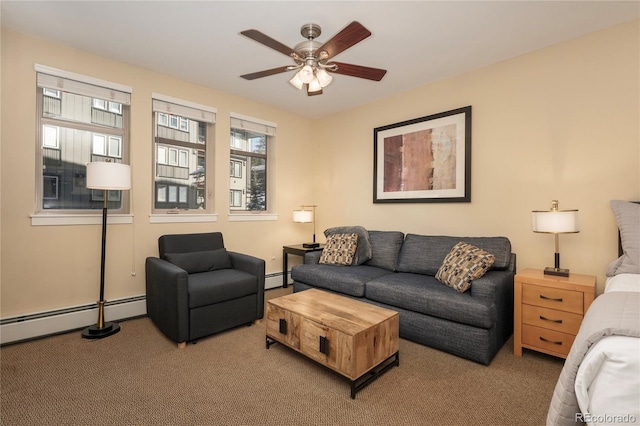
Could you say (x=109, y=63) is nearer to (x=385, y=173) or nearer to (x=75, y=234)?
(x=75, y=234)

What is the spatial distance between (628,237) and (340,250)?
2438mm

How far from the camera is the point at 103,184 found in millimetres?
2549

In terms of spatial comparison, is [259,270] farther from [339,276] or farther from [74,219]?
[74,219]

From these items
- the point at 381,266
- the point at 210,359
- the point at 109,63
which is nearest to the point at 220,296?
the point at 210,359

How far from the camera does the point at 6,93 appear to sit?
2.50 m

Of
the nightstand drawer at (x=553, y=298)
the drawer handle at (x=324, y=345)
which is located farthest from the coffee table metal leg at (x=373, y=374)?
the nightstand drawer at (x=553, y=298)

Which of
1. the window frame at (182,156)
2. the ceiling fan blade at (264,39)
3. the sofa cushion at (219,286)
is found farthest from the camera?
the window frame at (182,156)

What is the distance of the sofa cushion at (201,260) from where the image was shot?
3014mm

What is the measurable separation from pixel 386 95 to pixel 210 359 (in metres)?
3.58

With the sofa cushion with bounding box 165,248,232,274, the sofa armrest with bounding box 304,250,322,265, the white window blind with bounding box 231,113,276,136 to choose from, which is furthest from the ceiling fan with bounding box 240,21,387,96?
the sofa armrest with bounding box 304,250,322,265

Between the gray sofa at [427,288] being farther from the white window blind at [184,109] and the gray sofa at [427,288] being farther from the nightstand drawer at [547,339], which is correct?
the white window blind at [184,109]

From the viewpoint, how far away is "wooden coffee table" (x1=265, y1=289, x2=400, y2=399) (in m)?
1.88

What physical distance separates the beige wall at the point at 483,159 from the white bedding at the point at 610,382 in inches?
74.0

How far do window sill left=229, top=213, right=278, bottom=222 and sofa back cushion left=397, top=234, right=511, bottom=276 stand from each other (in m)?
1.96
